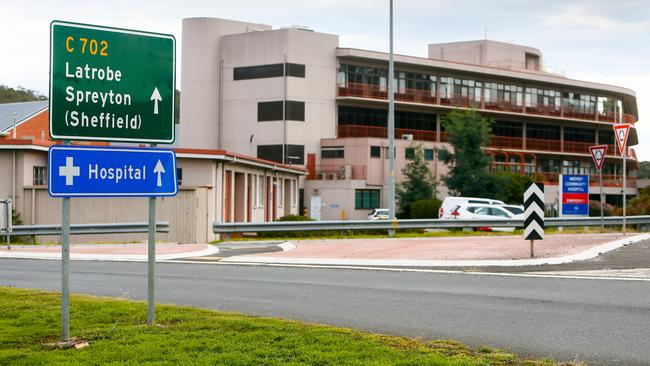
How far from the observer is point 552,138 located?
255ft

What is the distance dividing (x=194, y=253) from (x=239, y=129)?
41.0 m

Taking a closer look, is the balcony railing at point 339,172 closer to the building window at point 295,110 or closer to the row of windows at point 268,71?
the building window at point 295,110

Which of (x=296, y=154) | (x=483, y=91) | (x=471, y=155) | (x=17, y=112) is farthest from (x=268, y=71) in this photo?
(x=483, y=91)

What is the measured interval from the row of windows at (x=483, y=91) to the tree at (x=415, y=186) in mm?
8932

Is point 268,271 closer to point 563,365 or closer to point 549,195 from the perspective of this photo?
point 563,365

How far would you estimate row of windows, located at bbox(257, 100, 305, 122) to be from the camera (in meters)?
61.0

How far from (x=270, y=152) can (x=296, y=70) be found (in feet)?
21.6

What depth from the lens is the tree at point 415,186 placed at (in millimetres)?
58091

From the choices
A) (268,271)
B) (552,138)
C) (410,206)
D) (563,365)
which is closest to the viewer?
(563,365)

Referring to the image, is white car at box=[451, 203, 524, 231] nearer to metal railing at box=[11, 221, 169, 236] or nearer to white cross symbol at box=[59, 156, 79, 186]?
metal railing at box=[11, 221, 169, 236]

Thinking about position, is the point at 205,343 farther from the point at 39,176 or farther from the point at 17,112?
the point at 17,112

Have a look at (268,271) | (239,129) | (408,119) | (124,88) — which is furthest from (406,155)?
(124,88)

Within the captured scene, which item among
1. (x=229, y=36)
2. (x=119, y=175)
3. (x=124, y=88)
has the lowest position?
(x=119, y=175)


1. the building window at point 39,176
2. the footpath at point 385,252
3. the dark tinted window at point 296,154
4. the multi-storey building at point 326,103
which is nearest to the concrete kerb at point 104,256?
the footpath at point 385,252
